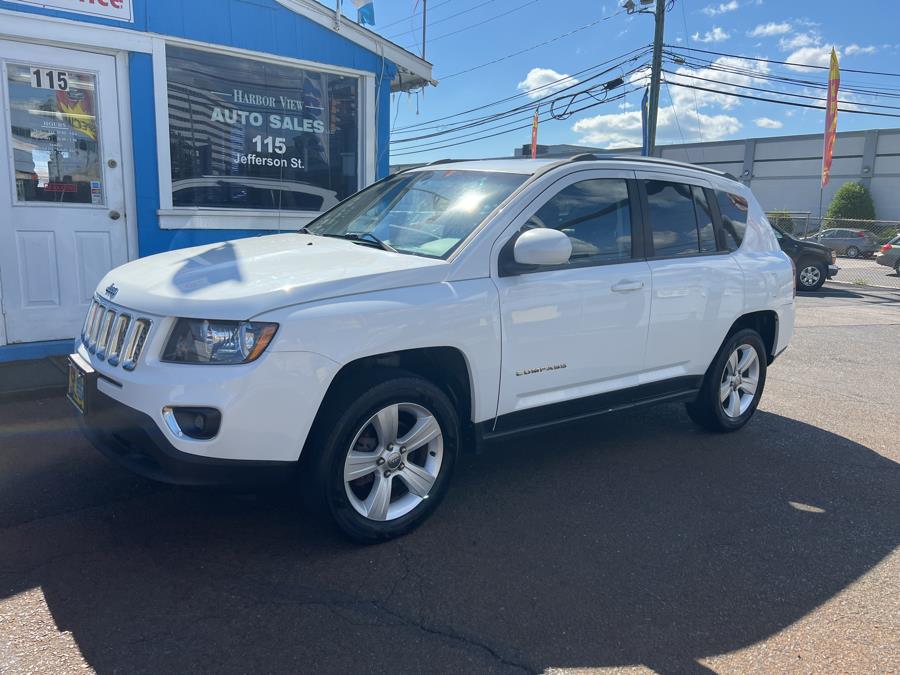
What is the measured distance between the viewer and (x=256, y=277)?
10.5 ft

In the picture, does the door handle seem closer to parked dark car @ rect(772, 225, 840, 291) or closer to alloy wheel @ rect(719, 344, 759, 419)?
alloy wheel @ rect(719, 344, 759, 419)

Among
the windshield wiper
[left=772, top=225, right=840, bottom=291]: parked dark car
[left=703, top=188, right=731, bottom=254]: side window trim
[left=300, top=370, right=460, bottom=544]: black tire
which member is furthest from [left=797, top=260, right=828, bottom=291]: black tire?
[left=300, top=370, right=460, bottom=544]: black tire

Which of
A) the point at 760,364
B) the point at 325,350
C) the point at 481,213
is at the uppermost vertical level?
the point at 481,213

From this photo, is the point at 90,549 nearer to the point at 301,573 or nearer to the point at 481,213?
the point at 301,573

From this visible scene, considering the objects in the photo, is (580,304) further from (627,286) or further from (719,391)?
(719,391)

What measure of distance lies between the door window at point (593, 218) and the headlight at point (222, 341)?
1.63m

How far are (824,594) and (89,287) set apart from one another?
6.21 meters

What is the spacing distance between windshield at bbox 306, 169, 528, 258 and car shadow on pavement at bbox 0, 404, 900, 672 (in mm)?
1465

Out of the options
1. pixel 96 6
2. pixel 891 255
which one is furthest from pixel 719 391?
pixel 891 255

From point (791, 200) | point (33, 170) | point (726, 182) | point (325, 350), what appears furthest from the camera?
point (791, 200)

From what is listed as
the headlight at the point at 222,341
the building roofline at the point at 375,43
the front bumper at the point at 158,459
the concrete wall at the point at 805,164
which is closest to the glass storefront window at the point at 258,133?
the building roofline at the point at 375,43

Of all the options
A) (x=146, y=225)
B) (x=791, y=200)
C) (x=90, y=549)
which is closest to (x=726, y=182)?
(x=90, y=549)

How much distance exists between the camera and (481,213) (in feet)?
12.5

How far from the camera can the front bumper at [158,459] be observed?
287 cm
